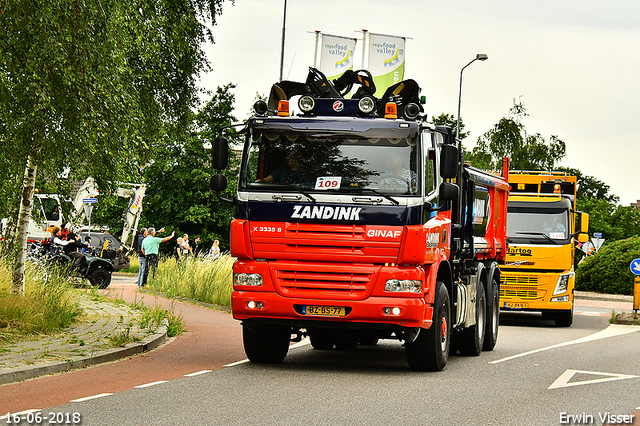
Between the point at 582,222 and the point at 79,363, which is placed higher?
the point at 582,222

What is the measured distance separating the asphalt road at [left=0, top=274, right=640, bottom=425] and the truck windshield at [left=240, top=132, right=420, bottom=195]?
7.42 ft

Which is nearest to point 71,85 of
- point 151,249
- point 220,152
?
point 220,152

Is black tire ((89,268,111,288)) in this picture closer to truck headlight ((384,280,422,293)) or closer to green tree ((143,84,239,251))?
truck headlight ((384,280,422,293))

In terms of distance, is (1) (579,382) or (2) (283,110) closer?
(1) (579,382)

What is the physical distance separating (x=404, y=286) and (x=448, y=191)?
1418mm

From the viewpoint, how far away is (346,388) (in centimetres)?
963

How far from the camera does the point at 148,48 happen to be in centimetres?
1390

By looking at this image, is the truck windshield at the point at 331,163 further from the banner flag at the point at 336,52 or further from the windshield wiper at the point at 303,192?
the banner flag at the point at 336,52

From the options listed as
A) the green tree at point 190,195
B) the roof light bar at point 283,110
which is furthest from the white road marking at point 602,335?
the green tree at point 190,195

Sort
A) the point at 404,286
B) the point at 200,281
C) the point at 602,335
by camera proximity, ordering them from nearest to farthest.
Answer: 1. the point at 404,286
2. the point at 602,335
3. the point at 200,281

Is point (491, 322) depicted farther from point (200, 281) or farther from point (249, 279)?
point (200, 281)

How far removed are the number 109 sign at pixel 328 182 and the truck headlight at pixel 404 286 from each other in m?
1.30

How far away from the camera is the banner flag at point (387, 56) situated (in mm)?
30188

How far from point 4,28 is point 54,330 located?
5.36 m
